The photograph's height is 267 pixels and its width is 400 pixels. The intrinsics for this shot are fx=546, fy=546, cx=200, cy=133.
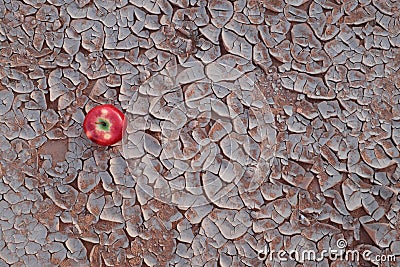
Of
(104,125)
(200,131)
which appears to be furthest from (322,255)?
(104,125)

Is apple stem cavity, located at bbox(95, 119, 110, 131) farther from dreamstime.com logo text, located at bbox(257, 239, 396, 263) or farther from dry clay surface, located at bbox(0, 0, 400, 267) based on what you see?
dreamstime.com logo text, located at bbox(257, 239, 396, 263)

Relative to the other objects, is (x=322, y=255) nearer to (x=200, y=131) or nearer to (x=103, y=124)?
(x=200, y=131)

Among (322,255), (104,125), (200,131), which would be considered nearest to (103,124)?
(104,125)

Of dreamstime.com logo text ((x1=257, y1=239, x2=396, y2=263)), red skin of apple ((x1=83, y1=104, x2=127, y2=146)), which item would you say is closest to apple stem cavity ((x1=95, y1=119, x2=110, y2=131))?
red skin of apple ((x1=83, y1=104, x2=127, y2=146))

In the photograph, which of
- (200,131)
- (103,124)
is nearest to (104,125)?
(103,124)

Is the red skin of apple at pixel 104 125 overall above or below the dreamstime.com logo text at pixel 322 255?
above

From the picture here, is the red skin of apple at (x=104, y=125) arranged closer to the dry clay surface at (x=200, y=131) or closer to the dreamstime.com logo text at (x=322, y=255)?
the dry clay surface at (x=200, y=131)

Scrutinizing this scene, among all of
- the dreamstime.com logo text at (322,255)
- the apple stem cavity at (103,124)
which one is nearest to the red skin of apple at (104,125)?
the apple stem cavity at (103,124)
